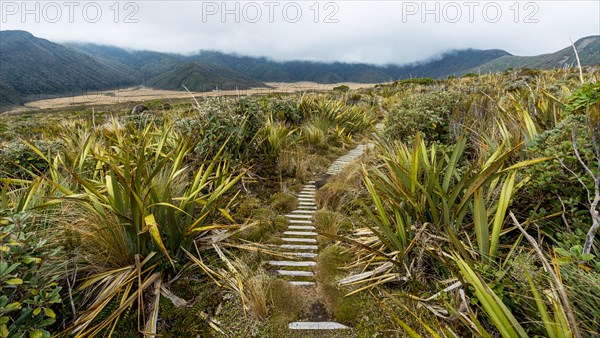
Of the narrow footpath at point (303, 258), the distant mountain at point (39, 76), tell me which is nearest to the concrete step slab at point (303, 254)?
the narrow footpath at point (303, 258)

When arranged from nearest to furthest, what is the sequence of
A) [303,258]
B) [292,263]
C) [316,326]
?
1. [316,326]
2. [292,263]
3. [303,258]

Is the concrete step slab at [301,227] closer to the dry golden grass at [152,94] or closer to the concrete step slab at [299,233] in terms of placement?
the concrete step slab at [299,233]

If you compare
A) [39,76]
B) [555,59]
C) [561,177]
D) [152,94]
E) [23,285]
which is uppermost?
[555,59]

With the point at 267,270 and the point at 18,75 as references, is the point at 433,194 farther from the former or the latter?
the point at 18,75

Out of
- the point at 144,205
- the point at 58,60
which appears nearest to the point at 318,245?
the point at 144,205

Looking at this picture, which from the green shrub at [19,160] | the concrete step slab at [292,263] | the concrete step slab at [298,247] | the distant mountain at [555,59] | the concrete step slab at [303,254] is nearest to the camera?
the concrete step slab at [292,263]

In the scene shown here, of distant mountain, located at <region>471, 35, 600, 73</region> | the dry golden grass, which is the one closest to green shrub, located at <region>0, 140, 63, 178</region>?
the dry golden grass

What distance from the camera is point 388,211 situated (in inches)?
130

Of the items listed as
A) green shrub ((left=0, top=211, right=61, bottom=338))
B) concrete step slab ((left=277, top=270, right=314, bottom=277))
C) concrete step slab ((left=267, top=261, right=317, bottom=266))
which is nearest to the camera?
green shrub ((left=0, top=211, right=61, bottom=338))

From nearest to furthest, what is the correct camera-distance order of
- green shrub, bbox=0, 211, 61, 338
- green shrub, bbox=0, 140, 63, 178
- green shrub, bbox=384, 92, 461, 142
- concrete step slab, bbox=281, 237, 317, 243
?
green shrub, bbox=0, 211, 61, 338
concrete step slab, bbox=281, 237, 317, 243
green shrub, bbox=0, 140, 63, 178
green shrub, bbox=384, 92, 461, 142

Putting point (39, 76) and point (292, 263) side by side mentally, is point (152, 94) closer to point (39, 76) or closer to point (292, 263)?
point (292, 263)

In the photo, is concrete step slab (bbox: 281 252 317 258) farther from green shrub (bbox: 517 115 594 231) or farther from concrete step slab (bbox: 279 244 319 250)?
green shrub (bbox: 517 115 594 231)

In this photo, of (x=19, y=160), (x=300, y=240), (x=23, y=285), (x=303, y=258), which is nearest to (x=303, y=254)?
(x=303, y=258)

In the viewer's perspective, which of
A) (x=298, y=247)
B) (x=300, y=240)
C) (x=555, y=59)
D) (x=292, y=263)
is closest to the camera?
(x=292, y=263)
